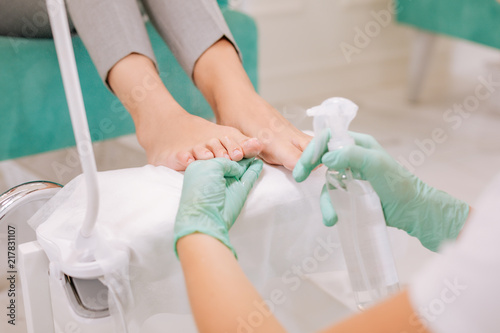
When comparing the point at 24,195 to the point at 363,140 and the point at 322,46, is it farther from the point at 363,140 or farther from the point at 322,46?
the point at 322,46

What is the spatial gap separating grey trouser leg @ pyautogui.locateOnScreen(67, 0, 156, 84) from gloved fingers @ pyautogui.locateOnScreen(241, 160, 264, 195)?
31cm

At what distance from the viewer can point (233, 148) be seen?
2.51 ft

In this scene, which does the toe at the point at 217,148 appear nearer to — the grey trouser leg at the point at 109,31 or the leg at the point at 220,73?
the leg at the point at 220,73

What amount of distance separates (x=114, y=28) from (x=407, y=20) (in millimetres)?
1657

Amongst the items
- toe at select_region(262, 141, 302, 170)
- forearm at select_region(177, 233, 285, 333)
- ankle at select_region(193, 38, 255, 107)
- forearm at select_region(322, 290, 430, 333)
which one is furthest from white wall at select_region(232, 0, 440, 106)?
forearm at select_region(322, 290, 430, 333)

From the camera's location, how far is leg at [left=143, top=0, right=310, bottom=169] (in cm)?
83

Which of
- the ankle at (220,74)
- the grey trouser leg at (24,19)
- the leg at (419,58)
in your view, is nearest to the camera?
the ankle at (220,74)

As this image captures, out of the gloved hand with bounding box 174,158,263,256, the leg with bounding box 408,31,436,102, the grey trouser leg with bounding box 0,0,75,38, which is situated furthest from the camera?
the leg with bounding box 408,31,436,102

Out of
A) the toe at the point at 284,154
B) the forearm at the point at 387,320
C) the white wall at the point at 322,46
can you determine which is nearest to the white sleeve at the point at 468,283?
the forearm at the point at 387,320

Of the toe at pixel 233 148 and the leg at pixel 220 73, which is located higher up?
the leg at pixel 220 73

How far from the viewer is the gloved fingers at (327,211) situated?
0.67 meters

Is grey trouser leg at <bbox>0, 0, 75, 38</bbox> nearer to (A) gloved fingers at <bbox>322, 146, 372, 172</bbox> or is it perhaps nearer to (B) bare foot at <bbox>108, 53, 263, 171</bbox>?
(B) bare foot at <bbox>108, 53, 263, 171</bbox>

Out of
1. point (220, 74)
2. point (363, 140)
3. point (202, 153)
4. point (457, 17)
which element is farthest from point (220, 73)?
point (457, 17)

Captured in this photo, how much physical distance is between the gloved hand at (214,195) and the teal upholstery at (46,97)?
564 millimetres
